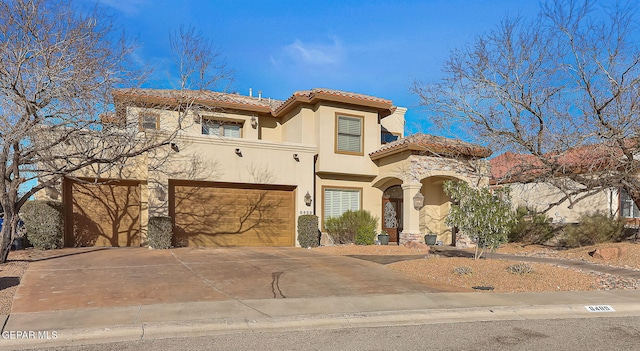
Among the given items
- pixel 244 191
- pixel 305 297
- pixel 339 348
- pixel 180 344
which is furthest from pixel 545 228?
pixel 180 344

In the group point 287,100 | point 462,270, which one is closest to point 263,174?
point 287,100

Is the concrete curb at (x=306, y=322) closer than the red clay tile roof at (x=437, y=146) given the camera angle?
Yes

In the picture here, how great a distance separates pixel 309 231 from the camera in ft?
55.8

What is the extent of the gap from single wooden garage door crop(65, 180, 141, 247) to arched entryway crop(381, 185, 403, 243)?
10700 millimetres

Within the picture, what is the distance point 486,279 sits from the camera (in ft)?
33.1

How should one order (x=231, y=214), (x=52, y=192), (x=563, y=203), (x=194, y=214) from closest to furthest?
1. (x=52, y=192)
2. (x=194, y=214)
3. (x=231, y=214)
4. (x=563, y=203)

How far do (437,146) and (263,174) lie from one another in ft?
22.8

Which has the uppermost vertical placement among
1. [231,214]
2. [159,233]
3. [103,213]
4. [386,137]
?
[386,137]

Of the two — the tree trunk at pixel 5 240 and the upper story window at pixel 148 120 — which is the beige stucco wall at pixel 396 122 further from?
the tree trunk at pixel 5 240

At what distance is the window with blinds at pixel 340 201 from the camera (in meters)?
19.0

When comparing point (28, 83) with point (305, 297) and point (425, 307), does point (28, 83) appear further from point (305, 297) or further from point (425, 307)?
point (425, 307)

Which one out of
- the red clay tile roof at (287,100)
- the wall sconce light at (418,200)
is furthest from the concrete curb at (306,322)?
the red clay tile roof at (287,100)

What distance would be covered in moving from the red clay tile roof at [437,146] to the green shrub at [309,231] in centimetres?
435

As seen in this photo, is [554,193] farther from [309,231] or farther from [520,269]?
[309,231]
